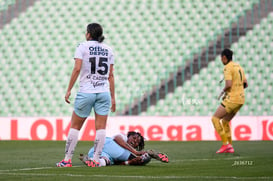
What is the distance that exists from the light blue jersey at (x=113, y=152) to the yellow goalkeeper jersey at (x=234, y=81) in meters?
4.11

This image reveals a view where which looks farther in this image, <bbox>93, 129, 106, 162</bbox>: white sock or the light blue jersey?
the light blue jersey

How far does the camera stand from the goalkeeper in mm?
8641

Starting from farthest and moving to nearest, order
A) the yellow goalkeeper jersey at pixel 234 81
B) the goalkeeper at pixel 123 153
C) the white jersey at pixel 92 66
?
the yellow goalkeeper jersey at pixel 234 81, the goalkeeper at pixel 123 153, the white jersey at pixel 92 66

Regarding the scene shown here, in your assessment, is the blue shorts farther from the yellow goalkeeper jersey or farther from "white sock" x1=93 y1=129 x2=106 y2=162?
the yellow goalkeeper jersey

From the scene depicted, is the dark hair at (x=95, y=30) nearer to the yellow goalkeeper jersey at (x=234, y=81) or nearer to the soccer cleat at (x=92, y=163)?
the soccer cleat at (x=92, y=163)

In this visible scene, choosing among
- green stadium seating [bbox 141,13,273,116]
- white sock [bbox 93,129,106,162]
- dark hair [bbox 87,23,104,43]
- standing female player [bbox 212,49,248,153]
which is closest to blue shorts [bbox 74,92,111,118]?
white sock [bbox 93,129,106,162]

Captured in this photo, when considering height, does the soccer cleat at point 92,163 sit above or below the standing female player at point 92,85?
below

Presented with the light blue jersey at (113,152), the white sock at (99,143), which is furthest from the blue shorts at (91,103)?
the light blue jersey at (113,152)

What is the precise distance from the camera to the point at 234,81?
12609 mm

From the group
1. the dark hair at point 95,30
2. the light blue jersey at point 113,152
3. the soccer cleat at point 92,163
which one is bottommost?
the soccer cleat at point 92,163

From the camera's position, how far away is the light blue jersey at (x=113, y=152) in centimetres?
890

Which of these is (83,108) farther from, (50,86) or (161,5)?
(161,5)

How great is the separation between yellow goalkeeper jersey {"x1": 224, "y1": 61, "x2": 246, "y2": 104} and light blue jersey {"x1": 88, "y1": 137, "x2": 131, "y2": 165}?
13.5ft

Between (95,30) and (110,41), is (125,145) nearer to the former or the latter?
(95,30)
